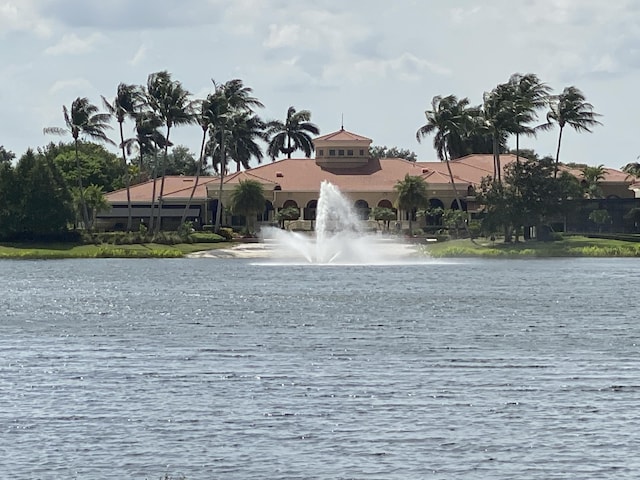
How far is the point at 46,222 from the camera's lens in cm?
10444

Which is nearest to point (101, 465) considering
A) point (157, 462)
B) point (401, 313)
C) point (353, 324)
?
point (157, 462)

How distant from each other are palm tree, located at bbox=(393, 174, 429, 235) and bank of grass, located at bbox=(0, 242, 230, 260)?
18949 millimetres

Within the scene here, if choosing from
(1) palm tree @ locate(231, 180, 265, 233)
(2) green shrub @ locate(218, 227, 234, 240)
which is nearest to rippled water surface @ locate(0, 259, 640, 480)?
(2) green shrub @ locate(218, 227, 234, 240)

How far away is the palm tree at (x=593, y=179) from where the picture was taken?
125119 millimetres

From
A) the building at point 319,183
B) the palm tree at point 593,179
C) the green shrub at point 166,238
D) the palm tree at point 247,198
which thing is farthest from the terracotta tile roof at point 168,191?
the palm tree at point 593,179

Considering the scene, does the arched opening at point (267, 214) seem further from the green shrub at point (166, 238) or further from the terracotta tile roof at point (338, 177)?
the green shrub at point (166, 238)

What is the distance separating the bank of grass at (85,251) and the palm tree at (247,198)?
10.8 metres

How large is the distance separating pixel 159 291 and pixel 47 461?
42660 mm

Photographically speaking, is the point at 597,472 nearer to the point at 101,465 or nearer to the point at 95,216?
the point at 101,465

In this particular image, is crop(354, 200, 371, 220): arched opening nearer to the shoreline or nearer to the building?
the building

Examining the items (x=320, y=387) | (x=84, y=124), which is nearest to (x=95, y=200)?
(x=84, y=124)

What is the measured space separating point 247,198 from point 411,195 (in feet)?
45.4

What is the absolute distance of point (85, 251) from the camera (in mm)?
103562

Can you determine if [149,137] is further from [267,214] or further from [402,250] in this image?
[402,250]
